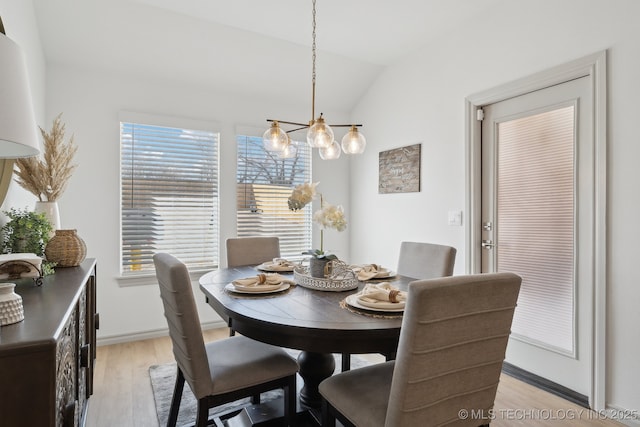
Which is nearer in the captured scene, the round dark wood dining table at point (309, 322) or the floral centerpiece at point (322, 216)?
the round dark wood dining table at point (309, 322)

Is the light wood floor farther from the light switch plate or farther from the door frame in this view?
the light switch plate

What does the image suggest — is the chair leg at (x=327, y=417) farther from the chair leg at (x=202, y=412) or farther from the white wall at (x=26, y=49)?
the white wall at (x=26, y=49)

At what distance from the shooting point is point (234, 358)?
1.68m

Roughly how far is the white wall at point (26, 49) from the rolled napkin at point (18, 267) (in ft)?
1.79

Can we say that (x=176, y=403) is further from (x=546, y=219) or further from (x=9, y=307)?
(x=546, y=219)

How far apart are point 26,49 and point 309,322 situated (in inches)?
95.4

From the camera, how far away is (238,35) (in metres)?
3.18

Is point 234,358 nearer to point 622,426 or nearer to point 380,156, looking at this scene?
point 622,426

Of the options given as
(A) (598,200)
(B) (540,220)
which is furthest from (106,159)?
(A) (598,200)

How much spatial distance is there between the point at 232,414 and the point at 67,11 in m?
3.03

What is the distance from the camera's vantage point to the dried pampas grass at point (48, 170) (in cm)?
197

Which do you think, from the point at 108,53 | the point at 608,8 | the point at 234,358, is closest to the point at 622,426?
the point at 234,358

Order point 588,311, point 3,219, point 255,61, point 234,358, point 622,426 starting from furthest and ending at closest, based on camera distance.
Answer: point 255,61 → point 588,311 → point 622,426 → point 3,219 → point 234,358

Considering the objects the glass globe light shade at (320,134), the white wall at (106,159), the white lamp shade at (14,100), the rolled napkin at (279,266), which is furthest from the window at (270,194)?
the white lamp shade at (14,100)
